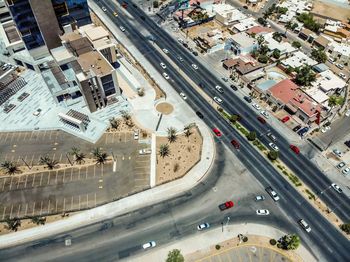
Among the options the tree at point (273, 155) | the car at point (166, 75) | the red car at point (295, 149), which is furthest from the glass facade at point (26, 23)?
the red car at point (295, 149)

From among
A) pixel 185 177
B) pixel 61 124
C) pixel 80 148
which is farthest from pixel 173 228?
pixel 61 124

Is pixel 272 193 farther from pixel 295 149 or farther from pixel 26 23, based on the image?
pixel 26 23

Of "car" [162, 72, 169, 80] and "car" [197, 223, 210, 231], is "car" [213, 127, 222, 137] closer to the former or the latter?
"car" [197, 223, 210, 231]

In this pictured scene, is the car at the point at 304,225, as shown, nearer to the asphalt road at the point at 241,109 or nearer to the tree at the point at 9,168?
the asphalt road at the point at 241,109

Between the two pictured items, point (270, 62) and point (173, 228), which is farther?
point (270, 62)

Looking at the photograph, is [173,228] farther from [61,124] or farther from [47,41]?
[47,41]

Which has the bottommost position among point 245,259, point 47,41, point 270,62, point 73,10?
point 245,259
